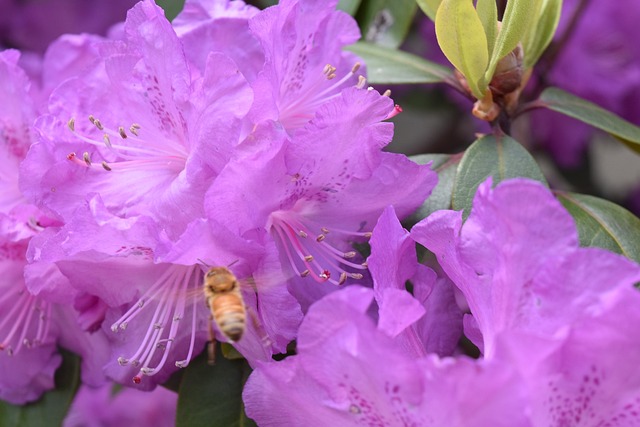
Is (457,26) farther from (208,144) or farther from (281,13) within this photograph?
(208,144)

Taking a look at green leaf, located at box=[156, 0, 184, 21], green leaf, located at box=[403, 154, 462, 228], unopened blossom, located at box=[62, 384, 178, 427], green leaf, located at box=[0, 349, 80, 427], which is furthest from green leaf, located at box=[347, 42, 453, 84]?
unopened blossom, located at box=[62, 384, 178, 427]

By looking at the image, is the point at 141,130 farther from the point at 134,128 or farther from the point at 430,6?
the point at 430,6

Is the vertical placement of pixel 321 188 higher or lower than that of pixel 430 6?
lower

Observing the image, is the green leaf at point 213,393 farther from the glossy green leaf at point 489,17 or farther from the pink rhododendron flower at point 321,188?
the glossy green leaf at point 489,17

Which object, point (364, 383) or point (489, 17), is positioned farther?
point (489, 17)

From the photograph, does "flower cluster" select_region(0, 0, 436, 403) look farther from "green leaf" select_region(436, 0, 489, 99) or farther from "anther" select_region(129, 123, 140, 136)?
"green leaf" select_region(436, 0, 489, 99)

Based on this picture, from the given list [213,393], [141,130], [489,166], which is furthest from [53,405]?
[489,166]

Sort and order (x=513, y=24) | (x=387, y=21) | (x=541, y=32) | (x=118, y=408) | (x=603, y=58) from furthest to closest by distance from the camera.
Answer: (x=118, y=408), (x=603, y=58), (x=387, y=21), (x=541, y=32), (x=513, y=24)
